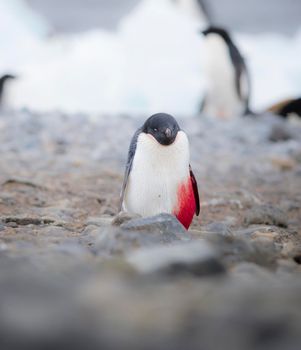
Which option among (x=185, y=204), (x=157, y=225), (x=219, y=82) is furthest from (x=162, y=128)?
(x=219, y=82)

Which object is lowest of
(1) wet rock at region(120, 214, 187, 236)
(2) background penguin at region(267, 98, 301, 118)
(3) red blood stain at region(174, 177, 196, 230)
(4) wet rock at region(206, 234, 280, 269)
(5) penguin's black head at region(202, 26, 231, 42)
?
(3) red blood stain at region(174, 177, 196, 230)

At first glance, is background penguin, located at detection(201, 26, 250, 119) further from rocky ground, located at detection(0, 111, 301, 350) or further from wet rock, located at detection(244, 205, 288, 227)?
wet rock, located at detection(244, 205, 288, 227)

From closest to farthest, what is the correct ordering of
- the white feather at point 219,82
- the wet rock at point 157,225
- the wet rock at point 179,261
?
the wet rock at point 179,261 < the wet rock at point 157,225 < the white feather at point 219,82

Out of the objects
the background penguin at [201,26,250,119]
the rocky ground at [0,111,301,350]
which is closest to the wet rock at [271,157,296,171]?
the rocky ground at [0,111,301,350]

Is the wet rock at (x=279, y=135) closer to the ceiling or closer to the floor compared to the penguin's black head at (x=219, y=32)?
closer to the floor

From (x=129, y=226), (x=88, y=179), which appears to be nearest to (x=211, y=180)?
(x=88, y=179)

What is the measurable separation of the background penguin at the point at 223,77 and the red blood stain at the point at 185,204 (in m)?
9.56

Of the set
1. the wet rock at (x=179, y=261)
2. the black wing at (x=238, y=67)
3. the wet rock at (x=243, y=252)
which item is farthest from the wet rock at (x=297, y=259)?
the black wing at (x=238, y=67)

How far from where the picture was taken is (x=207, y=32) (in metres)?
14.5

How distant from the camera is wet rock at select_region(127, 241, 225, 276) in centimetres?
204

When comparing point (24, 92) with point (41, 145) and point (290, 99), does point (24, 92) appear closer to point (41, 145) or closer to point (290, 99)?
point (290, 99)

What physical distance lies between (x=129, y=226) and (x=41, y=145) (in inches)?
232

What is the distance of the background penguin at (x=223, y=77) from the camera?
45.6 feet

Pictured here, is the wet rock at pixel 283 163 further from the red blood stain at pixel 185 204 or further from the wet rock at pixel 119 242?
the wet rock at pixel 119 242
